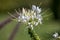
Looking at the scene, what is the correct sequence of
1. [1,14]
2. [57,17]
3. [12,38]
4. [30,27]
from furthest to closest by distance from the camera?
[57,17] → [1,14] → [12,38] → [30,27]

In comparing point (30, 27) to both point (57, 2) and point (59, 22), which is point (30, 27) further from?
point (57, 2)

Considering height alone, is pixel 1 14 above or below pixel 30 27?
above

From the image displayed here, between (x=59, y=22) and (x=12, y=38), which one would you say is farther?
(x=59, y=22)

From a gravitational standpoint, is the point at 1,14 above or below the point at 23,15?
above

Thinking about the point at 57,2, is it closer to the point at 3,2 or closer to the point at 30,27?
the point at 3,2

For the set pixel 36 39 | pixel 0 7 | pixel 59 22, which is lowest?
pixel 36 39

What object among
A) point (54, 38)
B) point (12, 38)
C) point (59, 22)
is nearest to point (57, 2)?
point (59, 22)

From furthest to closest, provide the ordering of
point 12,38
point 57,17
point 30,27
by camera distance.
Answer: point 57,17
point 12,38
point 30,27

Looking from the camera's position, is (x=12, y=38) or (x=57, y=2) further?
(x=57, y=2)

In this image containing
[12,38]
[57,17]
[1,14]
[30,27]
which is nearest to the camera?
[30,27]

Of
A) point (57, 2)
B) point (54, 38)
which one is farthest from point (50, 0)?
point (54, 38)
